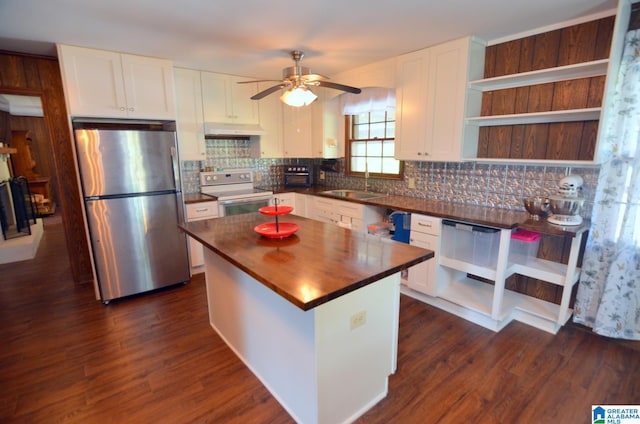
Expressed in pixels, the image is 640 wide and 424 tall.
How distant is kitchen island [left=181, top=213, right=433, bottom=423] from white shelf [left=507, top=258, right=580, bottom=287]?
1.36 metres

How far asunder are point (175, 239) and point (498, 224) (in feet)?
10.0

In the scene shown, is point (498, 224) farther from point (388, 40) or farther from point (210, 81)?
point (210, 81)

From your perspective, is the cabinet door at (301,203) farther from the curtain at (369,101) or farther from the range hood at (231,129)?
the curtain at (369,101)

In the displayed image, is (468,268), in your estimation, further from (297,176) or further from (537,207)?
(297,176)

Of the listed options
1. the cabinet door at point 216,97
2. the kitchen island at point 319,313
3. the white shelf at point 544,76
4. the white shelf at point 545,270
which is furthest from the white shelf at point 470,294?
the cabinet door at point 216,97

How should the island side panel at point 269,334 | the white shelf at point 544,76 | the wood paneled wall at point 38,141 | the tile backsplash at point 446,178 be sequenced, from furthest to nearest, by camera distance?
the wood paneled wall at point 38,141
the tile backsplash at point 446,178
the white shelf at point 544,76
the island side panel at point 269,334

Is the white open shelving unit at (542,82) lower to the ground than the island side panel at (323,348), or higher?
higher

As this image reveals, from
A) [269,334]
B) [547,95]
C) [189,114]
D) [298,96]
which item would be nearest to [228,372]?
[269,334]

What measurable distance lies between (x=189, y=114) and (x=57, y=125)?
128 centimetres

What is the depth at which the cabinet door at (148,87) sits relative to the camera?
2979 millimetres

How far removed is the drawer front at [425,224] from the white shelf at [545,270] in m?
0.63

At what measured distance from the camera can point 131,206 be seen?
3035 mm

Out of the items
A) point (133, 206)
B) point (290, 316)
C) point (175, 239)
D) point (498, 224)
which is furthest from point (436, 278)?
point (133, 206)

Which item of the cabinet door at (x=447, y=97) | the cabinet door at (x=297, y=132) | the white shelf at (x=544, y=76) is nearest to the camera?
the white shelf at (x=544, y=76)
